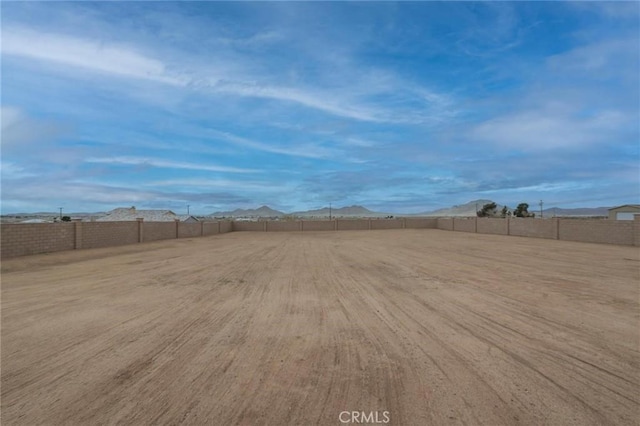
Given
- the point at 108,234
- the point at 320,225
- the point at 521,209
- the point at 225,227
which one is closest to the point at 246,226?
the point at 225,227

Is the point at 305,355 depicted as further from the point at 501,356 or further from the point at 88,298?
the point at 88,298

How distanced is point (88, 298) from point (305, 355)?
18.7 ft

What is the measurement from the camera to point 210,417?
2977mm

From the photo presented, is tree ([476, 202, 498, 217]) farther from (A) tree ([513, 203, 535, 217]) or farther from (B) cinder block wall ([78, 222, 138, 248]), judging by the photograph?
(B) cinder block wall ([78, 222, 138, 248])

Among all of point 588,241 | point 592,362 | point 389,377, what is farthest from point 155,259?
point 588,241

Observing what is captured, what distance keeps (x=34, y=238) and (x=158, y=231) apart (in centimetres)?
995

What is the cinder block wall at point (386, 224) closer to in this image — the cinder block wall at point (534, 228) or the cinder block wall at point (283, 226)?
the cinder block wall at point (283, 226)

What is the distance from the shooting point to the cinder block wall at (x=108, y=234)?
1788cm

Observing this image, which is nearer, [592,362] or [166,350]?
[592,362]

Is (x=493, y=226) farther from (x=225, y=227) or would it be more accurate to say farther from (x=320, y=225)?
(x=225, y=227)

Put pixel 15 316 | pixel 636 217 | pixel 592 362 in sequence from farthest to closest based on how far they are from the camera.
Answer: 1. pixel 636 217
2. pixel 15 316
3. pixel 592 362

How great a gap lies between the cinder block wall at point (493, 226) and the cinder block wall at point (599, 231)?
6.78m

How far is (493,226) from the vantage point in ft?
103

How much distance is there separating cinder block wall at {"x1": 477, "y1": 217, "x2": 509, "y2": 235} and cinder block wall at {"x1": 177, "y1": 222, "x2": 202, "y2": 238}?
88.8ft
